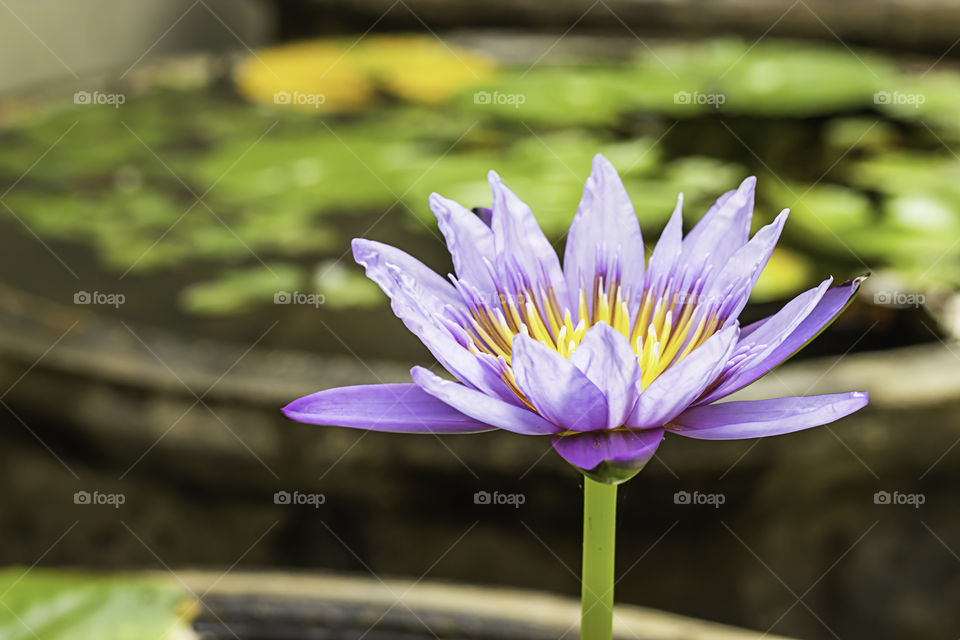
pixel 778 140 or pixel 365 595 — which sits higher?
pixel 778 140

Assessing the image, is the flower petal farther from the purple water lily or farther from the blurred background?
the blurred background

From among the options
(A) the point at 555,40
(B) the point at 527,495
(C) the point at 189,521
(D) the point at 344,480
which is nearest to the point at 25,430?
(C) the point at 189,521

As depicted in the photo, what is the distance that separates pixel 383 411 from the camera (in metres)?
0.30

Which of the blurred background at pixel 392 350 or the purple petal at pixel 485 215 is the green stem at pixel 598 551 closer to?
the purple petal at pixel 485 215

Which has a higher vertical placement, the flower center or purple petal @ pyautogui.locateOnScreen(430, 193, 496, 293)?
purple petal @ pyautogui.locateOnScreen(430, 193, 496, 293)

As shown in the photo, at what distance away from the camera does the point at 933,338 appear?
3.86ft

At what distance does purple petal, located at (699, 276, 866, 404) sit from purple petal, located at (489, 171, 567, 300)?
0.25ft

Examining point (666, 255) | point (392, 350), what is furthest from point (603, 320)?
point (392, 350)

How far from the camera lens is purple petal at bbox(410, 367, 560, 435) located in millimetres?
279

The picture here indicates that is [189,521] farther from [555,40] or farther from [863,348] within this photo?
[555,40]

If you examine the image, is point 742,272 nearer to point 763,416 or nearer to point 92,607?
point 763,416

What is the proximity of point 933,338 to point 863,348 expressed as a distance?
0.11m

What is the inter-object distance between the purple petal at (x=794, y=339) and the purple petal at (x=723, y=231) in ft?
0.14

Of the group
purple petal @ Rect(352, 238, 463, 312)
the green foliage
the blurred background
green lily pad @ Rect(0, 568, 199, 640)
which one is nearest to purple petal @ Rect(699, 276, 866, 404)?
purple petal @ Rect(352, 238, 463, 312)
